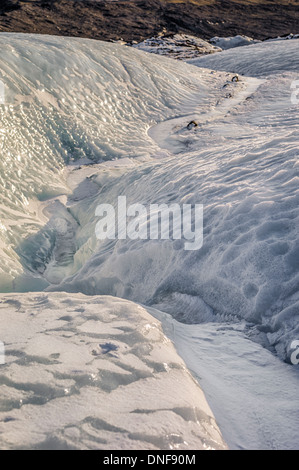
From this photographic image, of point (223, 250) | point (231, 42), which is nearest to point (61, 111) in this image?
point (223, 250)

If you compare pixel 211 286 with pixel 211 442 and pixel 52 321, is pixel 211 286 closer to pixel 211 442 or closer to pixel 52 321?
pixel 52 321

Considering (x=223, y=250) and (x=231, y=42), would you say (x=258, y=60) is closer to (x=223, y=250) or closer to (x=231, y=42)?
(x=231, y=42)

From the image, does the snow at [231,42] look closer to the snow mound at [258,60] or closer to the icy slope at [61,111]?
the snow mound at [258,60]

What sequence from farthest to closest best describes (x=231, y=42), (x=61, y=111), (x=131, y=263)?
(x=231, y=42) < (x=61, y=111) < (x=131, y=263)

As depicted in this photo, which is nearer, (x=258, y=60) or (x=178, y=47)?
(x=258, y=60)

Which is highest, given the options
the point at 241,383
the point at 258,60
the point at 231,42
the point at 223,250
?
the point at 231,42

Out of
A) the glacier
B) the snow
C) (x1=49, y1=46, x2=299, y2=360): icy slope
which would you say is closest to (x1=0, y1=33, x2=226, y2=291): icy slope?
the glacier

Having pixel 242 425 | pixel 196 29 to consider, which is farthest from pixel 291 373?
pixel 196 29

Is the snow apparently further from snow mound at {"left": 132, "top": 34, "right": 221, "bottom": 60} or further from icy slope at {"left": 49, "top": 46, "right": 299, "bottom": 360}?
icy slope at {"left": 49, "top": 46, "right": 299, "bottom": 360}
